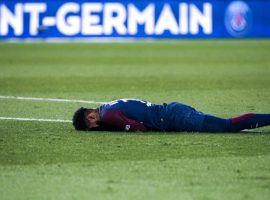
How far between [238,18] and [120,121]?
2102 centimetres

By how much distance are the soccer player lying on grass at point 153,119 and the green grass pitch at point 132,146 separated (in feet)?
0.38

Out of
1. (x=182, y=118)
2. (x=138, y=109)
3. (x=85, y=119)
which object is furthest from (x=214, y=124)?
(x=85, y=119)

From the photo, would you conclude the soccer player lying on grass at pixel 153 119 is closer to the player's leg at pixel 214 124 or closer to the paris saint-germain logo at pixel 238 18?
the player's leg at pixel 214 124

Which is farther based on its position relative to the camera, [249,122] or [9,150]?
[249,122]

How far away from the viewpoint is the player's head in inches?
380

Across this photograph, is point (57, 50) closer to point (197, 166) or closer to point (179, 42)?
point (179, 42)

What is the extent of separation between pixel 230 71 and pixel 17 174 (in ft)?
41.0

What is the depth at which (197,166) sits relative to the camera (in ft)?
25.7

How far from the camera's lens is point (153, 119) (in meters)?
9.75

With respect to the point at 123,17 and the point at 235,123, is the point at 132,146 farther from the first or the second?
the point at 123,17

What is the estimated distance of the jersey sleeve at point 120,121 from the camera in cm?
964

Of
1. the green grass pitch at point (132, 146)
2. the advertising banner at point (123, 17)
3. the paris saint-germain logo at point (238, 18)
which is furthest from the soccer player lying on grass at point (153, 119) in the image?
the paris saint-germain logo at point (238, 18)

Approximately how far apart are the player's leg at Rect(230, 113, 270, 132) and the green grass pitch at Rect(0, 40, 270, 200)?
0.43ft

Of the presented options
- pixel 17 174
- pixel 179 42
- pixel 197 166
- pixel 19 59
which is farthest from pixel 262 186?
pixel 179 42
